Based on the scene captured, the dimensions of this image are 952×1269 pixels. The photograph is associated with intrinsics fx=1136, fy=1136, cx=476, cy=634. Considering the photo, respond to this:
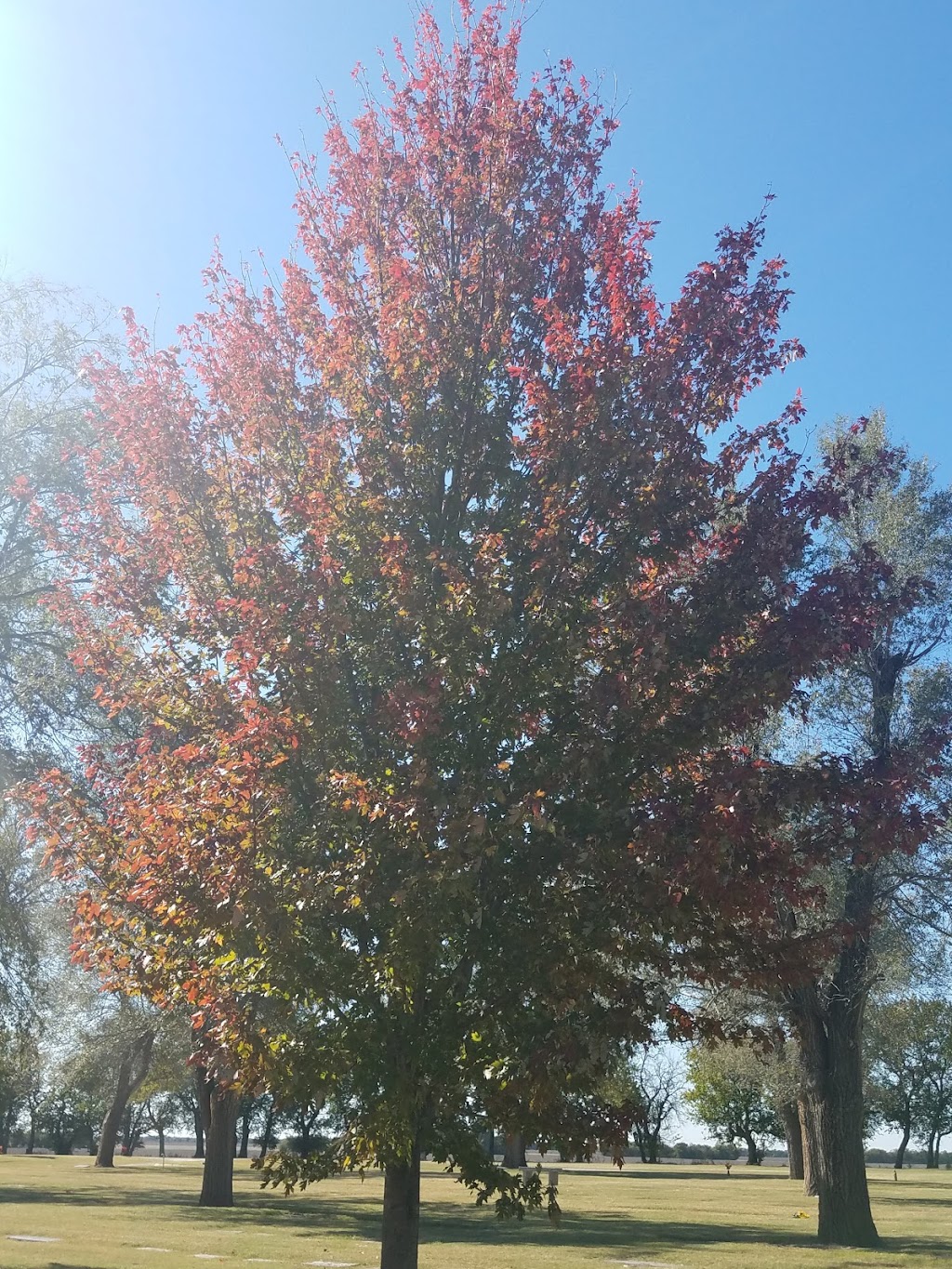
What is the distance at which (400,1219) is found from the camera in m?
8.16

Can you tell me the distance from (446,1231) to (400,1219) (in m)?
16.2

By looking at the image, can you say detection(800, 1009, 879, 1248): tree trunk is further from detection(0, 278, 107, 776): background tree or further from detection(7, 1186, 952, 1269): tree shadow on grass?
detection(0, 278, 107, 776): background tree

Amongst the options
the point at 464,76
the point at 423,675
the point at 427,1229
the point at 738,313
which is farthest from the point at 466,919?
the point at 427,1229

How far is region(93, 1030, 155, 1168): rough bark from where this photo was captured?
104 ft

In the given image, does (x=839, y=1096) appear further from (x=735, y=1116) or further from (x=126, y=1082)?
(x=735, y=1116)

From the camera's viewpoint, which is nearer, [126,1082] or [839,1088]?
[839,1088]

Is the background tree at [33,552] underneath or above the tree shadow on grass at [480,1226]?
above

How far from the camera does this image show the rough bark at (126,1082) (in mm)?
31822

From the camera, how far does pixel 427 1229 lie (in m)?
22.5

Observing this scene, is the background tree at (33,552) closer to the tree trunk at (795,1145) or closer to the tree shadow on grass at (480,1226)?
the tree shadow on grass at (480,1226)

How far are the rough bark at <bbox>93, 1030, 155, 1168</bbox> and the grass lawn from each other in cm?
385

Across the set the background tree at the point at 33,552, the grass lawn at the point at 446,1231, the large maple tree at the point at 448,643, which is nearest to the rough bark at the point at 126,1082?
the grass lawn at the point at 446,1231

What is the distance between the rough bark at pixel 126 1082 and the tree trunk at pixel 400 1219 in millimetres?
21122

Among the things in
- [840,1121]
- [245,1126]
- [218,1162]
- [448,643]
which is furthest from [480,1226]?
[245,1126]
